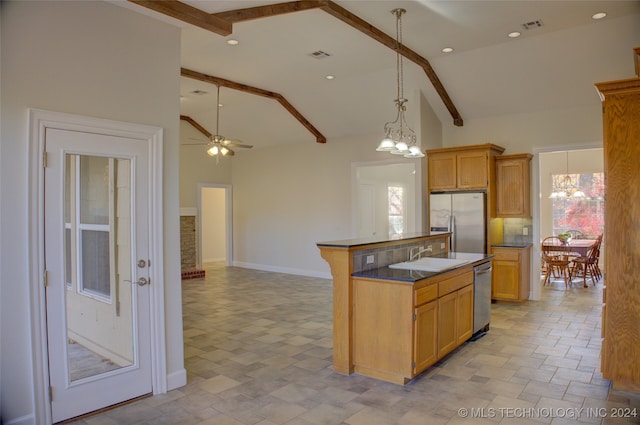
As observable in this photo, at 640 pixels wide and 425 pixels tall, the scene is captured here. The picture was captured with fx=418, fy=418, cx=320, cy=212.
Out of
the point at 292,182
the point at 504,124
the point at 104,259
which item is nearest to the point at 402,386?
the point at 104,259

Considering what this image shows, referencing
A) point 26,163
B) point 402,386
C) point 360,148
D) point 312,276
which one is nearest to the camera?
point 26,163

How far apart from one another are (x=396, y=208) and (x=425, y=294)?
6.96m

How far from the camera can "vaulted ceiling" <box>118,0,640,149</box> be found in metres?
4.55

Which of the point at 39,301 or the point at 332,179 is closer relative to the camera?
the point at 39,301

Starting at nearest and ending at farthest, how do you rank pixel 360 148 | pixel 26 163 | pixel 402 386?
pixel 26 163 < pixel 402 386 < pixel 360 148

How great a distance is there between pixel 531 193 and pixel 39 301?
656cm

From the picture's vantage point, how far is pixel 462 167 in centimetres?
666

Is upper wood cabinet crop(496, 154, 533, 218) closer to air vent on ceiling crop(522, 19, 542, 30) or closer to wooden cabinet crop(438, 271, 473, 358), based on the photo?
air vent on ceiling crop(522, 19, 542, 30)

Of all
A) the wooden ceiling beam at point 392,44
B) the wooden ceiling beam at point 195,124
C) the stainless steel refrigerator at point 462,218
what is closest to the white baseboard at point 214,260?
the wooden ceiling beam at point 195,124

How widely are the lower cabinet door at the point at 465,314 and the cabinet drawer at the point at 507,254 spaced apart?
2325 mm

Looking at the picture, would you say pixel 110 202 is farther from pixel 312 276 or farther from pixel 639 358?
pixel 312 276

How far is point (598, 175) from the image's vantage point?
31.3 feet

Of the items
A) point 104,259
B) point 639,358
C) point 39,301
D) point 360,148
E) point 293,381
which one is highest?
point 360,148

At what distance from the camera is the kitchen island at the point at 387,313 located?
344cm
